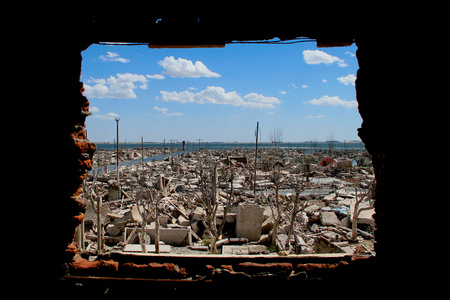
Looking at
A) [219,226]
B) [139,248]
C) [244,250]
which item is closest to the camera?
[244,250]

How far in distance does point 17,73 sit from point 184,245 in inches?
437

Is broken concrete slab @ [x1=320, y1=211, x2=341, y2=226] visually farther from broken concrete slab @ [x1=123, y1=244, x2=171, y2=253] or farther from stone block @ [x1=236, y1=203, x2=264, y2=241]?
broken concrete slab @ [x1=123, y1=244, x2=171, y2=253]

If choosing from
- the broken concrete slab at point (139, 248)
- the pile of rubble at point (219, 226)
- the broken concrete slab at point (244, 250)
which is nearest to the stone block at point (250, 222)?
the pile of rubble at point (219, 226)

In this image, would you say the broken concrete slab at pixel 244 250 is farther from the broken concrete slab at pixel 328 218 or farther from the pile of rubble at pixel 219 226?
the broken concrete slab at pixel 328 218

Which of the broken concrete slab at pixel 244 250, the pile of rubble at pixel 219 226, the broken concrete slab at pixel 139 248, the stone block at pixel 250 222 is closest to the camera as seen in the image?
the pile of rubble at pixel 219 226

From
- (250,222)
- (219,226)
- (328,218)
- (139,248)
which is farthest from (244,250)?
(328,218)

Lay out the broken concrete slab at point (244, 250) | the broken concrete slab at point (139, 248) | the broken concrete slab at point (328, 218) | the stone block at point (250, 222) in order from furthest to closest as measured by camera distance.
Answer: the broken concrete slab at point (328, 218) → the stone block at point (250, 222) → the broken concrete slab at point (139, 248) → the broken concrete slab at point (244, 250)

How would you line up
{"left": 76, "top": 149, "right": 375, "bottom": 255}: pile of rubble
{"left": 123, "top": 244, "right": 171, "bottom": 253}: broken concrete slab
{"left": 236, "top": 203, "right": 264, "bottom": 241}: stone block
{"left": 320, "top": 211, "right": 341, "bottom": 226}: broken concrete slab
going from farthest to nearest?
{"left": 320, "top": 211, "right": 341, "bottom": 226}: broken concrete slab
{"left": 236, "top": 203, "right": 264, "bottom": 241}: stone block
{"left": 123, "top": 244, "right": 171, "bottom": 253}: broken concrete slab
{"left": 76, "top": 149, "right": 375, "bottom": 255}: pile of rubble

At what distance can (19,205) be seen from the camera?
2.54 m

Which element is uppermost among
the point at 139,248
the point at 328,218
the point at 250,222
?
the point at 250,222

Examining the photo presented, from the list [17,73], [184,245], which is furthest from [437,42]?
[184,245]

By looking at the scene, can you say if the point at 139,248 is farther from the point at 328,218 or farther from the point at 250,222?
the point at 328,218

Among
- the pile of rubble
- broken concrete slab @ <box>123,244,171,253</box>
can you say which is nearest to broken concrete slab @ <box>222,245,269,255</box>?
the pile of rubble

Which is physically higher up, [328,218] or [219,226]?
[328,218]
